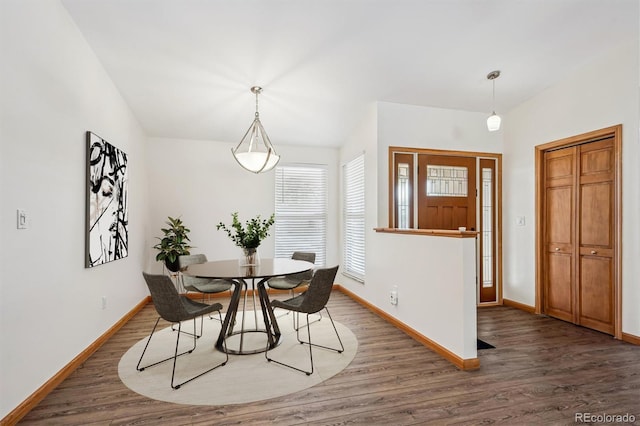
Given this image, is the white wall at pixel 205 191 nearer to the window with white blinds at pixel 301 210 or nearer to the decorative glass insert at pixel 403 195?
the window with white blinds at pixel 301 210

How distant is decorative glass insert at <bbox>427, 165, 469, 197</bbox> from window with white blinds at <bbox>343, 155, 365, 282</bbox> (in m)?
0.93

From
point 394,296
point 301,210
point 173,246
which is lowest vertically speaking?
point 394,296

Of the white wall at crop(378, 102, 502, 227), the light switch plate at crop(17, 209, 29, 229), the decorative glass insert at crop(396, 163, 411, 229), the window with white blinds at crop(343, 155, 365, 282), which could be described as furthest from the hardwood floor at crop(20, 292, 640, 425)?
the white wall at crop(378, 102, 502, 227)

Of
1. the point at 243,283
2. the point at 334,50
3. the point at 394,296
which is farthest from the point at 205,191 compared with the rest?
the point at 394,296

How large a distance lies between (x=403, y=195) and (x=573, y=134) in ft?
6.51

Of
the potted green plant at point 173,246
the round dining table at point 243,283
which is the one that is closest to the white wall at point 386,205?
the round dining table at point 243,283

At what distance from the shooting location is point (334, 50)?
127 inches

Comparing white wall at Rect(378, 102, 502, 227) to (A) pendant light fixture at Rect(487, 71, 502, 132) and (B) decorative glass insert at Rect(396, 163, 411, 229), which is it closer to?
(B) decorative glass insert at Rect(396, 163, 411, 229)

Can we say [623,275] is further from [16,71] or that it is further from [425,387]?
[16,71]

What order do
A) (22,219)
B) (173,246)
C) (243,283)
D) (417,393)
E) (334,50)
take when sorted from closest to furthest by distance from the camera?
1. (22,219)
2. (417,393)
3. (243,283)
4. (334,50)
5. (173,246)

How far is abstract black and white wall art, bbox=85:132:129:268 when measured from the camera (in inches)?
119

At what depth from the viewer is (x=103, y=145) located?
130 inches

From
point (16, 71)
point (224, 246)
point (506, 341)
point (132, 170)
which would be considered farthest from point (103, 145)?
point (506, 341)

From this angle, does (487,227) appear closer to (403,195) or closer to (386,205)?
(403,195)
